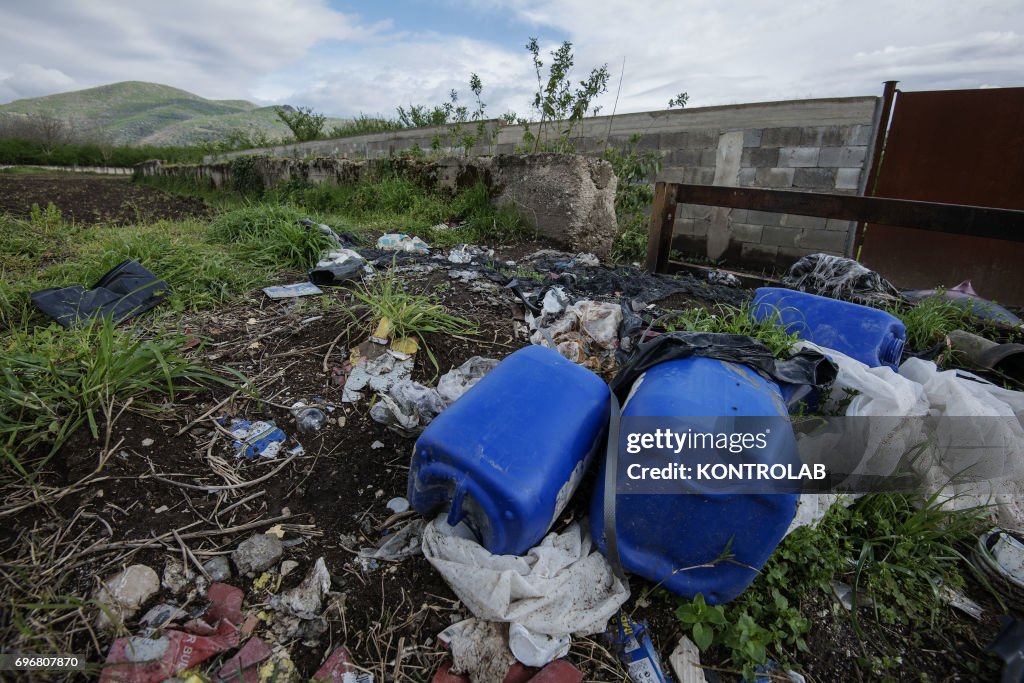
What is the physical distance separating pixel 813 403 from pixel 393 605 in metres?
1.71

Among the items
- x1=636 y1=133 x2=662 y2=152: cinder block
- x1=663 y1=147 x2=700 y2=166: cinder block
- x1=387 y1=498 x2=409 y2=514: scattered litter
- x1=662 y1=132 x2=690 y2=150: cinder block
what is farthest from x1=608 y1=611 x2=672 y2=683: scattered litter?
x1=636 y1=133 x2=662 y2=152: cinder block

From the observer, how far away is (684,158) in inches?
232

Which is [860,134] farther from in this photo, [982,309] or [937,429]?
[937,429]

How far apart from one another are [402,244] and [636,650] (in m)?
3.80

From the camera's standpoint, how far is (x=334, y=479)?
1596 millimetres

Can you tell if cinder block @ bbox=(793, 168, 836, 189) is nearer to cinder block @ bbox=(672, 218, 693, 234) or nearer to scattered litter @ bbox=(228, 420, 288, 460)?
cinder block @ bbox=(672, 218, 693, 234)

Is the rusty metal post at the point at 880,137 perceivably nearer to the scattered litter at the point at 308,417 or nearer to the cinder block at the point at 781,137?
the cinder block at the point at 781,137

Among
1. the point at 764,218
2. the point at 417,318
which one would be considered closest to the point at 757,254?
the point at 764,218

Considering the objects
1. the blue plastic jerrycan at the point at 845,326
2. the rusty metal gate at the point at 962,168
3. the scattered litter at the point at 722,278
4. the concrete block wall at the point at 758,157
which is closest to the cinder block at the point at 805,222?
the concrete block wall at the point at 758,157

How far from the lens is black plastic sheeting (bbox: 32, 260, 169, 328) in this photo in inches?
Answer: 93.4

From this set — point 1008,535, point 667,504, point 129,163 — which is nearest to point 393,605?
point 667,504

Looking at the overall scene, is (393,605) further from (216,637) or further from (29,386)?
(29,386)

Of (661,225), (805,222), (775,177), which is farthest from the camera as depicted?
(775,177)

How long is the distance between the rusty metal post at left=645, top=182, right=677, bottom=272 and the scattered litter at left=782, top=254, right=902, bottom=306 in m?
0.94
